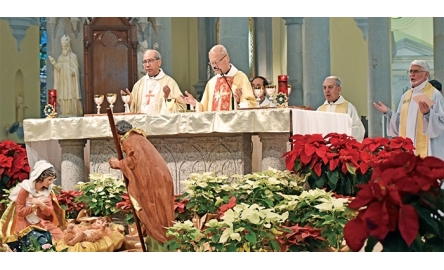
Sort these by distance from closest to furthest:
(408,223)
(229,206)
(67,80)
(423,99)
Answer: (408,223) < (229,206) < (423,99) < (67,80)

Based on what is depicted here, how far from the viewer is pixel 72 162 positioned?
8.75m

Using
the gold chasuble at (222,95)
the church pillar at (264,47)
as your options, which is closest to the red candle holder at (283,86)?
the gold chasuble at (222,95)

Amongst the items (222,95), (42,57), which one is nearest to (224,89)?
(222,95)

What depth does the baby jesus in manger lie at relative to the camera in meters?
6.60

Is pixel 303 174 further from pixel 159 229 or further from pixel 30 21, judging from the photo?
pixel 30 21

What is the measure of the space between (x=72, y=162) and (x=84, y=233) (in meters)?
2.18

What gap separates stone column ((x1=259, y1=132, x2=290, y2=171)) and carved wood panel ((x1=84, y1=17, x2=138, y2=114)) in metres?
8.41

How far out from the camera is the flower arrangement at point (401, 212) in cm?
355

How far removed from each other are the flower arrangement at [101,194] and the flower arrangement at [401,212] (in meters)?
4.85

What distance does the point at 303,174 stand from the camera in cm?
758

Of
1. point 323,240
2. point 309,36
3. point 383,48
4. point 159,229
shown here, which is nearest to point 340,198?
point 323,240

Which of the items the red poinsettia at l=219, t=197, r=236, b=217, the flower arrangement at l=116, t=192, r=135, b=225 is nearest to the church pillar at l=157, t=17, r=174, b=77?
the flower arrangement at l=116, t=192, r=135, b=225

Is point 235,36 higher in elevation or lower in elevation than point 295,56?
lower

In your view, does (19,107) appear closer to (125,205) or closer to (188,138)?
(188,138)
